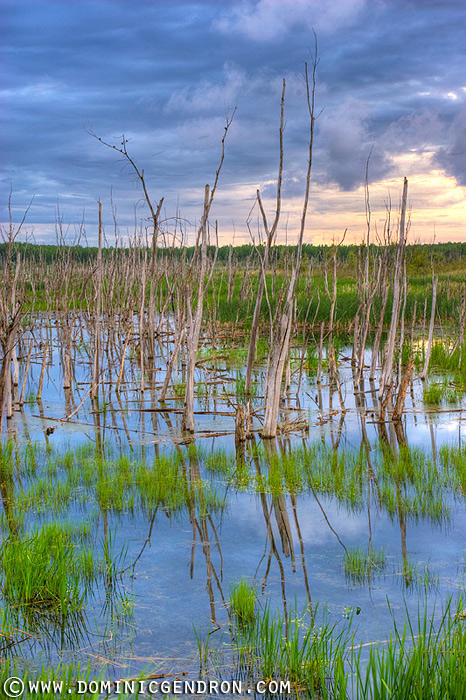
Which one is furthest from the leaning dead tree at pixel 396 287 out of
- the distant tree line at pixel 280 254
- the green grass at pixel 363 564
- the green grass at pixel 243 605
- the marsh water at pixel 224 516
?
the green grass at pixel 243 605

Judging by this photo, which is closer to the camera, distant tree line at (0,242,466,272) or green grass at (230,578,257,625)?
green grass at (230,578,257,625)

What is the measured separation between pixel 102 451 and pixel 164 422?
167cm

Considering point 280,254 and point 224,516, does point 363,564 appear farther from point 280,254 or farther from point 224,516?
point 280,254

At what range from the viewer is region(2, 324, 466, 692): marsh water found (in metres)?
3.81

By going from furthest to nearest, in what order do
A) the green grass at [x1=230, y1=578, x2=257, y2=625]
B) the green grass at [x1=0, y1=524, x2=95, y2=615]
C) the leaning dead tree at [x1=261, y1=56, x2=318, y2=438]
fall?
the leaning dead tree at [x1=261, y1=56, x2=318, y2=438]
the green grass at [x1=0, y1=524, x2=95, y2=615]
the green grass at [x1=230, y1=578, x2=257, y2=625]

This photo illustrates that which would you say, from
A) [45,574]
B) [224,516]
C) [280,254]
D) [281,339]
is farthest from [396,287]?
[280,254]

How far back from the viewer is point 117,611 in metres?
3.94

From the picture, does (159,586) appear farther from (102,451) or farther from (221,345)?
(221,345)

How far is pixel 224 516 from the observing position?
222 inches

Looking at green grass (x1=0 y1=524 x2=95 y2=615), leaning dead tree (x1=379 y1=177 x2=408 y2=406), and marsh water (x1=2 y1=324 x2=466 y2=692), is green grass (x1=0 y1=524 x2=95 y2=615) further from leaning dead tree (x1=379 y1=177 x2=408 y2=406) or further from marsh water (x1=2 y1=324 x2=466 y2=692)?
leaning dead tree (x1=379 y1=177 x2=408 y2=406)

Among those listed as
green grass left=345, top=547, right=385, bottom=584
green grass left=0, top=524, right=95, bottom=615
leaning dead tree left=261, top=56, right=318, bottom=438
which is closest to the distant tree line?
leaning dead tree left=261, top=56, right=318, bottom=438

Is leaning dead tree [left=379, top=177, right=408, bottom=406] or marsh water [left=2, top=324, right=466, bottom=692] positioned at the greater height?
leaning dead tree [left=379, top=177, right=408, bottom=406]

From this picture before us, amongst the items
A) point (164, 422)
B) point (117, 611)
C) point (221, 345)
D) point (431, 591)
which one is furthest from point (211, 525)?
point (221, 345)

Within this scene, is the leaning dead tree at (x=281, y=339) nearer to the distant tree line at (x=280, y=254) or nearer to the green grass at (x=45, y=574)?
the distant tree line at (x=280, y=254)
